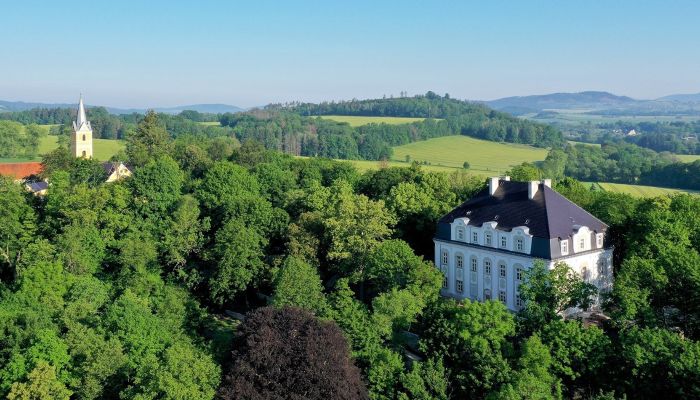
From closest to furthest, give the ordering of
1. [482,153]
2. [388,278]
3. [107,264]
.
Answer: [388,278] → [107,264] → [482,153]

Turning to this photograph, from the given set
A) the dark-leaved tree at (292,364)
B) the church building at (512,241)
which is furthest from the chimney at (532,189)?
the dark-leaved tree at (292,364)

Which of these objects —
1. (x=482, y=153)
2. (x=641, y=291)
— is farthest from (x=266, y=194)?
(x=482, y=153)

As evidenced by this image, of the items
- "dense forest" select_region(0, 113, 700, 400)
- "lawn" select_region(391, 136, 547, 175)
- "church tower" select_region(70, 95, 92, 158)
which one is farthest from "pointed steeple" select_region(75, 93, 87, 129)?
A: "lawn" select_region(391, 136, 547, 175)

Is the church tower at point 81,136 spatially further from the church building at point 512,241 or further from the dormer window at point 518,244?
the dormer window at point 518,244

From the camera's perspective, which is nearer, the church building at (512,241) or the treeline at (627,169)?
the church building at (512,241)

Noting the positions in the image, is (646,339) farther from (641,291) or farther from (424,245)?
(424,245)

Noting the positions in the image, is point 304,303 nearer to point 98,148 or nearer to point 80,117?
point 80,117
